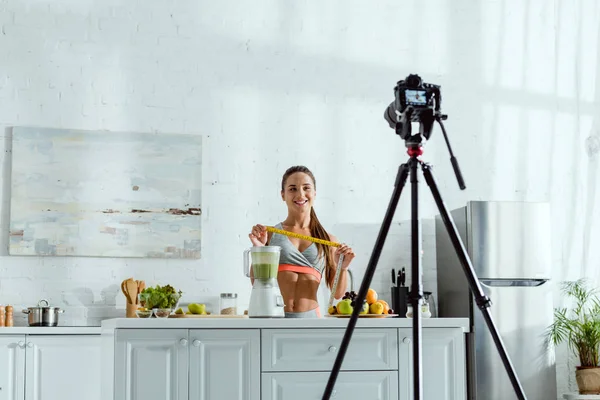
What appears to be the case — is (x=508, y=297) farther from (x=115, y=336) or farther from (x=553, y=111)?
(x=115, y=336)

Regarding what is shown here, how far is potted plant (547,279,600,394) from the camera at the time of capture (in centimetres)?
526

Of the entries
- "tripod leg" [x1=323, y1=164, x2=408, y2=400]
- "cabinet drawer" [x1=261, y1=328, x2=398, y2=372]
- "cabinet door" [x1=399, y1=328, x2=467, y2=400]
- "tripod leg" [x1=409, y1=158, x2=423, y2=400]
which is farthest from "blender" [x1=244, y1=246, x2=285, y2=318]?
"tripod leg" [x1=409, y1=158, x2=423, y2=400]

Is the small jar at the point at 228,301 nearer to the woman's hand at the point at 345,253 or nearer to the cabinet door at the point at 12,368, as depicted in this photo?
the cabinet door at the point at 12,368

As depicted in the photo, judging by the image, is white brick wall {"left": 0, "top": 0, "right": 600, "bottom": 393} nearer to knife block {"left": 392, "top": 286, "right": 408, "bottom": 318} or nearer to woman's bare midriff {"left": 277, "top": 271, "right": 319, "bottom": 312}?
knife block {"left": 392, "top": 286, "right": 408, "bottom": 318}

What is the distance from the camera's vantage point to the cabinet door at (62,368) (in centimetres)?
460

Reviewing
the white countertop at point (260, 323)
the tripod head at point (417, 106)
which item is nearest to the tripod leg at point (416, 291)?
the tripod head at point (417, 106)

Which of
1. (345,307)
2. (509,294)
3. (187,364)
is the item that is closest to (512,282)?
(509,294)

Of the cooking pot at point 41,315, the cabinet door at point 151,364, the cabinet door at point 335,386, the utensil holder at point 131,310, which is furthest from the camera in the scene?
the utensil holder at point 131,310

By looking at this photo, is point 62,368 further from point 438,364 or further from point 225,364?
point 438,364

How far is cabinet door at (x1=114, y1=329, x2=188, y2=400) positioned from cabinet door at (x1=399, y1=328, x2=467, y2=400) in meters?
0.91

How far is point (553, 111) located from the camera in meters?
5.92

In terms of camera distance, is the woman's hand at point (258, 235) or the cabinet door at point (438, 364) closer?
the cabinet door at point (438, 364)

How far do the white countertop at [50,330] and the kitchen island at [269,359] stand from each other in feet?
4.22

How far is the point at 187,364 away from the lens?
3.22 metres
